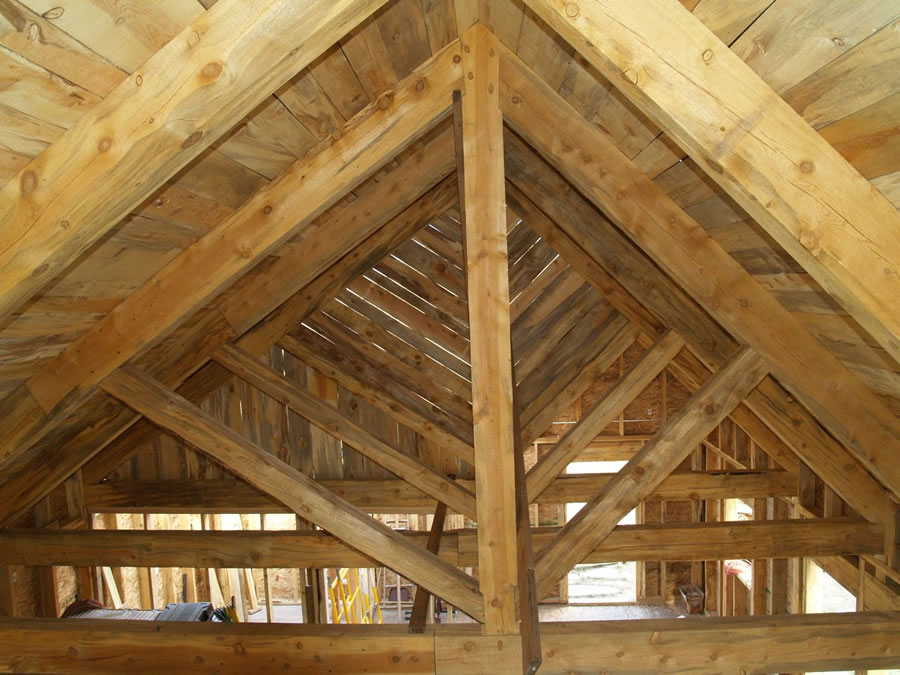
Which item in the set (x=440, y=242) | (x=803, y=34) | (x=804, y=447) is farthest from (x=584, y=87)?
(x=440, y=242)

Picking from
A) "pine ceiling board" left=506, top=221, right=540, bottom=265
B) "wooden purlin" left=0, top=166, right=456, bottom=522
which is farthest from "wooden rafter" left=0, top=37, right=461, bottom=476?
"pine ceiling board" left=506, top=221, right=540, bottom=265

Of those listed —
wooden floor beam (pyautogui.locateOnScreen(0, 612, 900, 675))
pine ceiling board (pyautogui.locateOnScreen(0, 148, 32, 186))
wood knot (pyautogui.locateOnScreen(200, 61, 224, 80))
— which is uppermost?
wood knot (pyautogui.locateOnScreen(200, 61, 224, 80))

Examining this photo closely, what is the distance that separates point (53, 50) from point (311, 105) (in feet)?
3.02

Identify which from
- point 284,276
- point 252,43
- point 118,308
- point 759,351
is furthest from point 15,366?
point 759,351

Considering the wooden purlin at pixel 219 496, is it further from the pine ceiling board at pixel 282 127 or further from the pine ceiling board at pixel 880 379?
the pine ceiling board at pixel 282 127

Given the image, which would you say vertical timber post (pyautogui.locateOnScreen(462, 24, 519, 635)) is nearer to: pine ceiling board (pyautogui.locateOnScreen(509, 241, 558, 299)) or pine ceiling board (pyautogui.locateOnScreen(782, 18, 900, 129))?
pine ceiling board (pyautogui.locateOnScreen(782, 18, 900, 129))

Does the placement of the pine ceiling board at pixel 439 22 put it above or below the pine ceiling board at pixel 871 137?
above

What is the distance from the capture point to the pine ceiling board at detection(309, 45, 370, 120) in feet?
6.24

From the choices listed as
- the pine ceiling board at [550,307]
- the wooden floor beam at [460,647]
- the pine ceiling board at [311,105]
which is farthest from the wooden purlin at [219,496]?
the pine ceiling board at [311,105]

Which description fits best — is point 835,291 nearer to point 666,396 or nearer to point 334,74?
point 334,74

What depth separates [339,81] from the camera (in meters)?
2.04

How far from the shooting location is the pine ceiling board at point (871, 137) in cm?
133

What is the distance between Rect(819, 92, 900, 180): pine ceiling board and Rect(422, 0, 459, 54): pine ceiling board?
110cm

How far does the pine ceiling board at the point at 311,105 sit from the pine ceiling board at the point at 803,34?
44.8 inches
